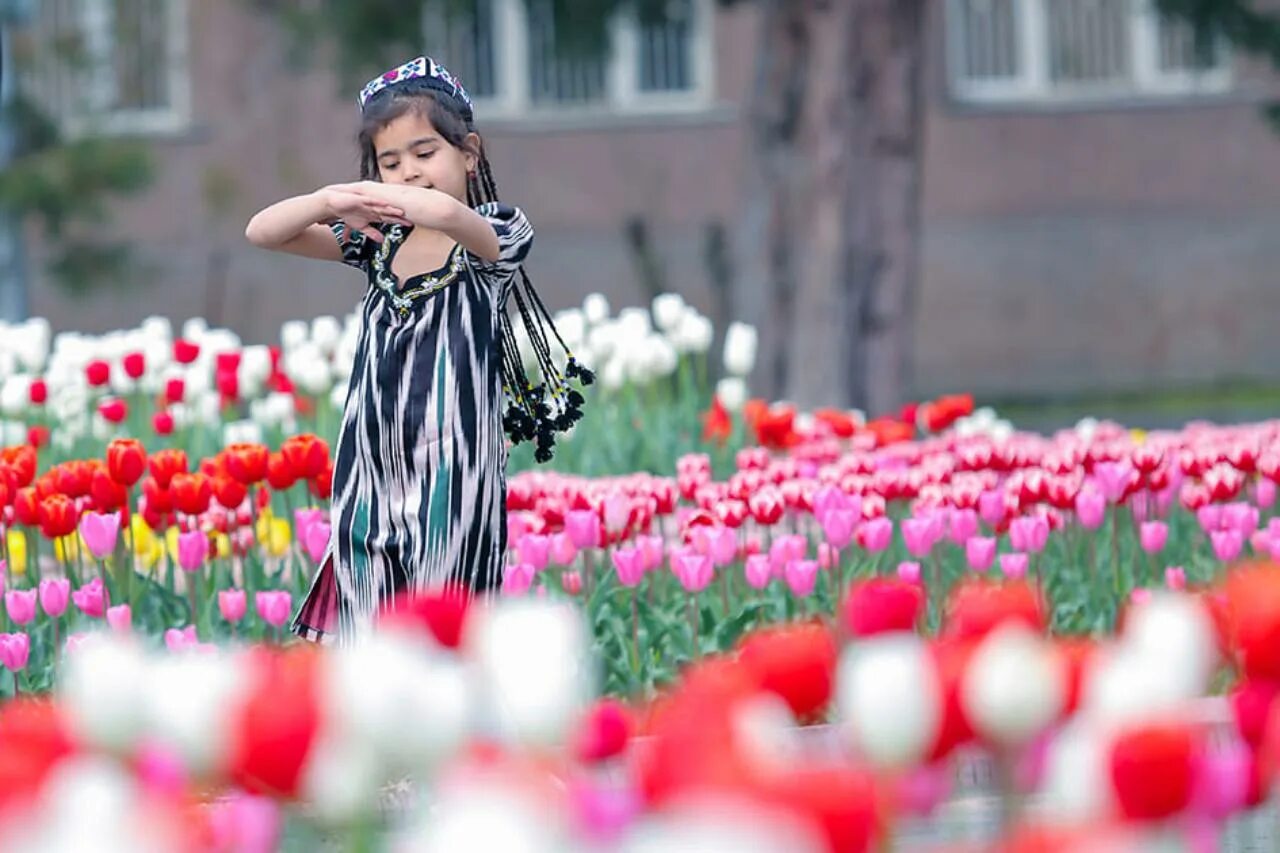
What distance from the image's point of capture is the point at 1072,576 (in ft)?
20.3

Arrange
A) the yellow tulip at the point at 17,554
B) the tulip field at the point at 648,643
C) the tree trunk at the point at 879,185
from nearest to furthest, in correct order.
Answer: the tulip field at the point at 648,643
the yellow tulip at the point at 17,554
the tree trunk at the point at 879,185

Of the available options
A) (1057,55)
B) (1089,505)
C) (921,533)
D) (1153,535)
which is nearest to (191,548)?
(921,533)

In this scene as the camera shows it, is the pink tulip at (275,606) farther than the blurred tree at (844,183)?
No

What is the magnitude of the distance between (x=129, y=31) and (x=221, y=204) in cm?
165

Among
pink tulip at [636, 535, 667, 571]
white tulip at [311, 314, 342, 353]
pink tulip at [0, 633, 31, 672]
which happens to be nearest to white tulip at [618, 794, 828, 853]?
pink tulip at [0, 633, 31, 672]

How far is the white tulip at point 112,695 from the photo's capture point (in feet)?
5.09

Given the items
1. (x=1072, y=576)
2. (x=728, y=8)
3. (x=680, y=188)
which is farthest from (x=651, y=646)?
(x=680, y=188)

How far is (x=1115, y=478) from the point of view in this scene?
5953mm

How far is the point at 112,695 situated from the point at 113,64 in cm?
2048

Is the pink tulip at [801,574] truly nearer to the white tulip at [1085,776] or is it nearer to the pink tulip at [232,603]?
the pink tulip at [232,603]

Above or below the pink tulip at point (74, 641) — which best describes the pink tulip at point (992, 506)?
above

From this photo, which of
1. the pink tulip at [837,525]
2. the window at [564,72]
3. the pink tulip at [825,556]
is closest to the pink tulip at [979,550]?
the pink tulip at [837,525]

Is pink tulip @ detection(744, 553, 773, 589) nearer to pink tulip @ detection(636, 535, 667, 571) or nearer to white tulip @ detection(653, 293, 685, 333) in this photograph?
pink tulip @ detection(636, 535, 667, 571)

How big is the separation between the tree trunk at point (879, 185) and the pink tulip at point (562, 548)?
687cm
